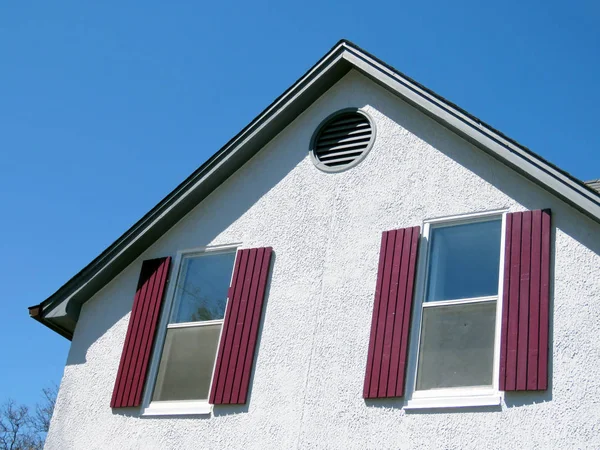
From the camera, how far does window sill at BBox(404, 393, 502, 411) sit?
7766 millimetres

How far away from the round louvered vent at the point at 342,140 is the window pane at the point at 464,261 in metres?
1.48

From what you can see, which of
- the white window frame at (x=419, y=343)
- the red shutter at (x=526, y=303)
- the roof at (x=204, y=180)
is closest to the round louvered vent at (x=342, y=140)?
the roof at (x=204, y=180)

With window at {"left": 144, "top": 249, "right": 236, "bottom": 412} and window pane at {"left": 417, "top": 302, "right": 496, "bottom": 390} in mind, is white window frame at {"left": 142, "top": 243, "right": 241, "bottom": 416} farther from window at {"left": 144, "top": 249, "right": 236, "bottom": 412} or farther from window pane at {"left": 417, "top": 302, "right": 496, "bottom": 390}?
window pane at {"left": 417, "top": 302, "right": 496, "bottom": 390}

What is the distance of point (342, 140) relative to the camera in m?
10.3

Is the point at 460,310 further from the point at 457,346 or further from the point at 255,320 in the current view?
the point at 255,320

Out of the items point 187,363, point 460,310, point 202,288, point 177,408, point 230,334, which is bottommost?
point 177,408

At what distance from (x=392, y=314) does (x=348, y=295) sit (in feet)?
1.92

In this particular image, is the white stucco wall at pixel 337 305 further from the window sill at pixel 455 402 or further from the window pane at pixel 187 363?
the window pane at pixel 187 363

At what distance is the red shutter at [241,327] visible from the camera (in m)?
9.18

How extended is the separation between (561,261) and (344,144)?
3069mm

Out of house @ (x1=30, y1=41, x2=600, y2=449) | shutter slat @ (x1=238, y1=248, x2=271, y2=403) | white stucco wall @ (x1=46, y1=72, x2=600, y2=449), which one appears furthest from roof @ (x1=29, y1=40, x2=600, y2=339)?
shutter slat @ (x1=238, y1=248, x2=271, y2=403)

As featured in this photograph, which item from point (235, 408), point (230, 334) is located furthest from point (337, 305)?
point (235, 408)

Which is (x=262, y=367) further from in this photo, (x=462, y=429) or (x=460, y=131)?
(x=460, y=131)

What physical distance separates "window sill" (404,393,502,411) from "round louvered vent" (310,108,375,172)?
2.97 m
